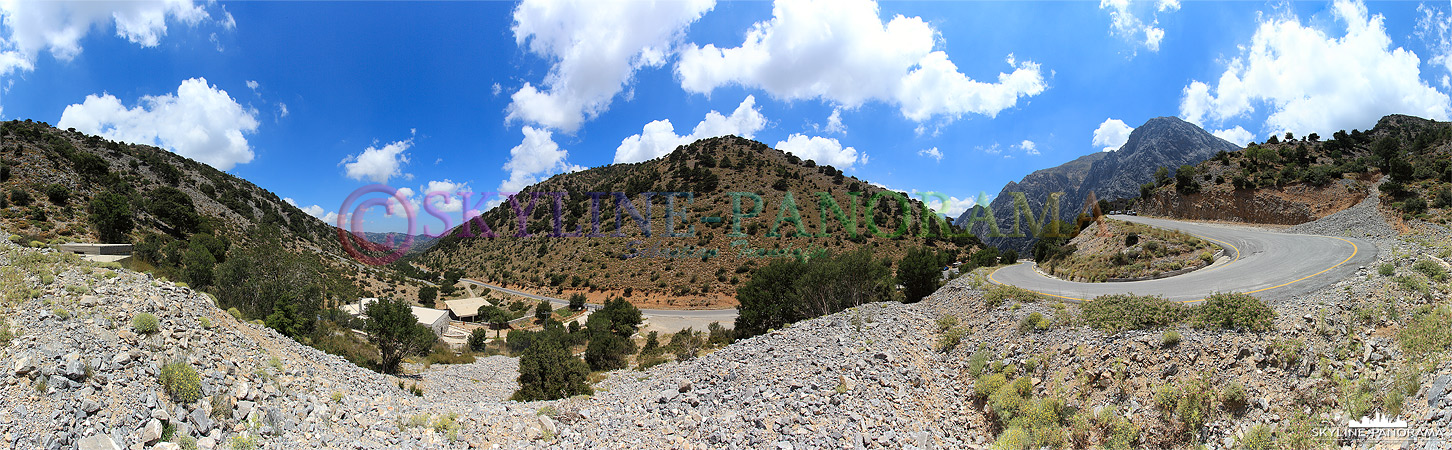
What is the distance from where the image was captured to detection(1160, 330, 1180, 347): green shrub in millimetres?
8344

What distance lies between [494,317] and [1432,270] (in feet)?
148

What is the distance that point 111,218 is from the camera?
28.6 meters

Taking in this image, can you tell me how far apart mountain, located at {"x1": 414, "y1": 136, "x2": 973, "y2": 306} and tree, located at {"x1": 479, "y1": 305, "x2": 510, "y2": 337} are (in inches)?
391

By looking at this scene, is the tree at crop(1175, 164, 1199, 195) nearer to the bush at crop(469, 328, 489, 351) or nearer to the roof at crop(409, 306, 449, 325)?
the bush at crop(469, 328, 489, 351)

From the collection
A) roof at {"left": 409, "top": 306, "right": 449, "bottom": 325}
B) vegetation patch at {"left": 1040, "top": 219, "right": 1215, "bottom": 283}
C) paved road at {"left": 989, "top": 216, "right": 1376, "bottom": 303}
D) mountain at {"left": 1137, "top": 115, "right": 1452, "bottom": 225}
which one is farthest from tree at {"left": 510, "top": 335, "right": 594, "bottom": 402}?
mountain at {"left": 1137, "top": 115, "right": 1452, "bottom": 225}

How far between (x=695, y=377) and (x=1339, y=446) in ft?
36.1

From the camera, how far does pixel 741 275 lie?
4834 cm

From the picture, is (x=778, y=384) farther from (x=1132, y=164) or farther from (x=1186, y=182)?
(x=1132, y=164)

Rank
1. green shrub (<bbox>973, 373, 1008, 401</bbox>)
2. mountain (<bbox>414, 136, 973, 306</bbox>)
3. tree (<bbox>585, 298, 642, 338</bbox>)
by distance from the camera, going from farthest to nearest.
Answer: mountain (<bbox>414, 136, 973, 306</bbox>) < tree (<bbox>585, 298, 642, 338</bbox>) < green shrub (<bbox>973, 373, 1008, 401</bbox>)

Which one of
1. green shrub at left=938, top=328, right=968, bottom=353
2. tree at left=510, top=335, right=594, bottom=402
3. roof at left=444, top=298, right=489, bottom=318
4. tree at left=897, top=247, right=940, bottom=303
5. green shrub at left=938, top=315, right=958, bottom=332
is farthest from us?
roof at left=444, top=298, right=489, bottom=318

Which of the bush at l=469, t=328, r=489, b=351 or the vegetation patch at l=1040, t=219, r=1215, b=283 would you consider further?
the bush at l=469, t=328, r=489, b=351

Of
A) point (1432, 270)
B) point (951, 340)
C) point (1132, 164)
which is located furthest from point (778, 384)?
point (1132, 164)

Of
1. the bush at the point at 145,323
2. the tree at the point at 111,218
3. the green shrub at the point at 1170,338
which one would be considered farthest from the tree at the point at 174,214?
the green shrub at the point at 1170,338

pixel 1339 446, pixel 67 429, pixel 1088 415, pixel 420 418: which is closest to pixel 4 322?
pixel 67 429
